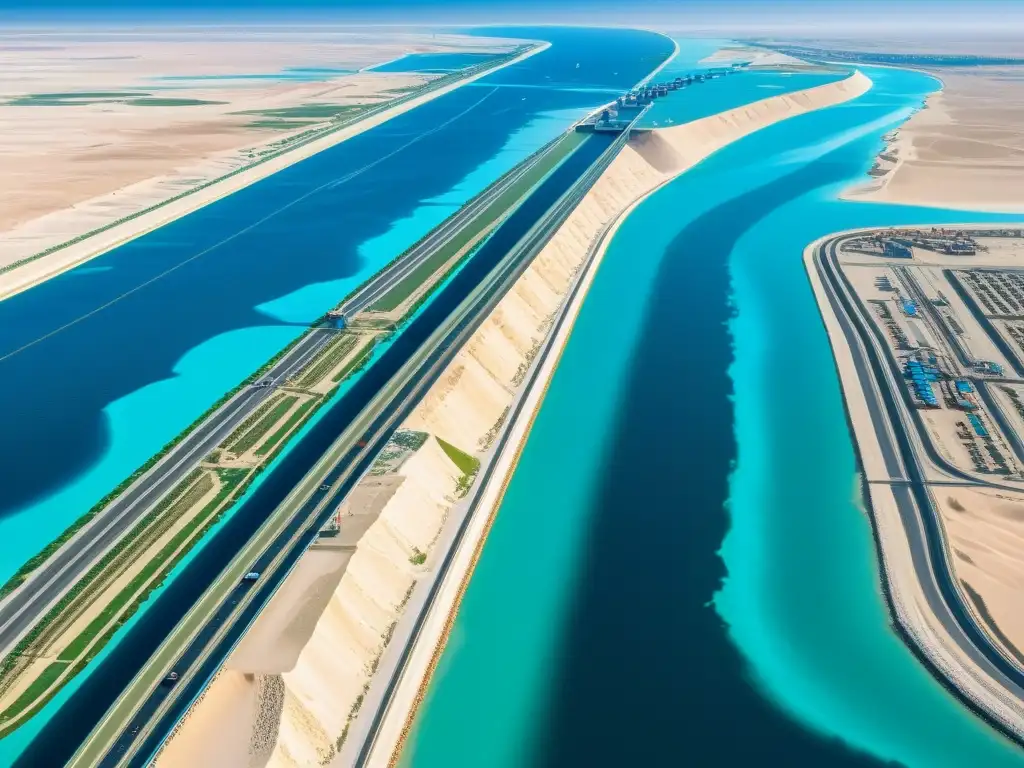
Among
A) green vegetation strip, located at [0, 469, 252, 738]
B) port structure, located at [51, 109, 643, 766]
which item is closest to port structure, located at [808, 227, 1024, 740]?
port structure, located at [51, 109, 643, 766]

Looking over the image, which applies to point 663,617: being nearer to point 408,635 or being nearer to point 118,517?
point 408,635

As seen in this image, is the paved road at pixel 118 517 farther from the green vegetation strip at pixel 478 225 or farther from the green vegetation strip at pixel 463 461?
the green vegetation strip at pixel 478 225

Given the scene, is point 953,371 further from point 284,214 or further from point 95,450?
point 284,214

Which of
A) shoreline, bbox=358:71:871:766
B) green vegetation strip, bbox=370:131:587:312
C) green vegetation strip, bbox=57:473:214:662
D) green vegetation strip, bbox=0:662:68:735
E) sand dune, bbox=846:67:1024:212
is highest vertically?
sand dune, bbox=846:67:1024:212

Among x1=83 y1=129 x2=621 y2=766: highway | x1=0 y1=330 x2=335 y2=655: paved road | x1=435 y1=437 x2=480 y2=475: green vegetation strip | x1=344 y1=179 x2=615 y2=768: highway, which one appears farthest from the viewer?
x1=435 y1=437 x2=480 y2=475: green vegetation strip

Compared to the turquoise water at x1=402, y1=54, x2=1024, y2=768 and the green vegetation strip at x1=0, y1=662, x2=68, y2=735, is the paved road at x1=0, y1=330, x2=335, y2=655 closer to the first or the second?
the green vegetation strip at x1=0, y1=662, x2=68, y2=735

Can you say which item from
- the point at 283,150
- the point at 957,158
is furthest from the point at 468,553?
the point at 957,158
